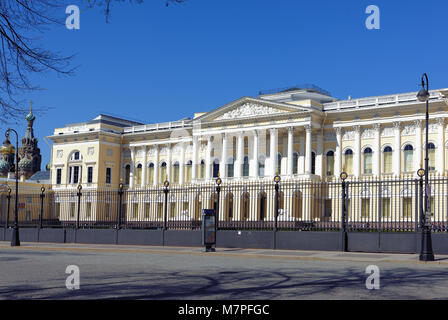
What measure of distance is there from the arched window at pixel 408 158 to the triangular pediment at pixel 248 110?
36.0 ft

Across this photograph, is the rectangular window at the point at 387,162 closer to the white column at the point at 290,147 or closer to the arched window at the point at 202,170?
the white column at the point at 290,147

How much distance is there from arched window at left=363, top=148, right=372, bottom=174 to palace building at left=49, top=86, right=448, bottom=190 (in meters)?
0.11

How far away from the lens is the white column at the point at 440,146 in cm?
5338

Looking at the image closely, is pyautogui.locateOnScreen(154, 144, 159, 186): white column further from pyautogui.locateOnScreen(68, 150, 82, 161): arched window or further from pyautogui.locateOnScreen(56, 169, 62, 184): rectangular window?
pyautogui.locateOnScreen(56, 169, 62, 184): rectangular window

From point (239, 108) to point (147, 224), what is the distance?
36.4 metres

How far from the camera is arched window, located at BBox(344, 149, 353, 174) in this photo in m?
60.4

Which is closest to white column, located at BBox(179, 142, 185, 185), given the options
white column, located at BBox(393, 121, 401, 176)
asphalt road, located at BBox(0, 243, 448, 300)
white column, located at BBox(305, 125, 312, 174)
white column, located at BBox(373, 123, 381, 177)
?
white column, located at BBox(305, 125, 312, 174)

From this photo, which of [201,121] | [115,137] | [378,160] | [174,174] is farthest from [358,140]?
[115,137]

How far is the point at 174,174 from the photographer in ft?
240

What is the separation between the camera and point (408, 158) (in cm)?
5650

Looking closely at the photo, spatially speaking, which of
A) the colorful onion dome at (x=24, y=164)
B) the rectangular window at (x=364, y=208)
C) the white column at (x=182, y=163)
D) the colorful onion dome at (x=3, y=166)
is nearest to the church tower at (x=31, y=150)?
the colorful onion dome at (x=24, y=164)

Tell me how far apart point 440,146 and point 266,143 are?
18839 millimetres

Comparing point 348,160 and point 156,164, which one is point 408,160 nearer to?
point 348,160

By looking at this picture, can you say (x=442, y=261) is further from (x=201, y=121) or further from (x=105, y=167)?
(x=105, y=167)
